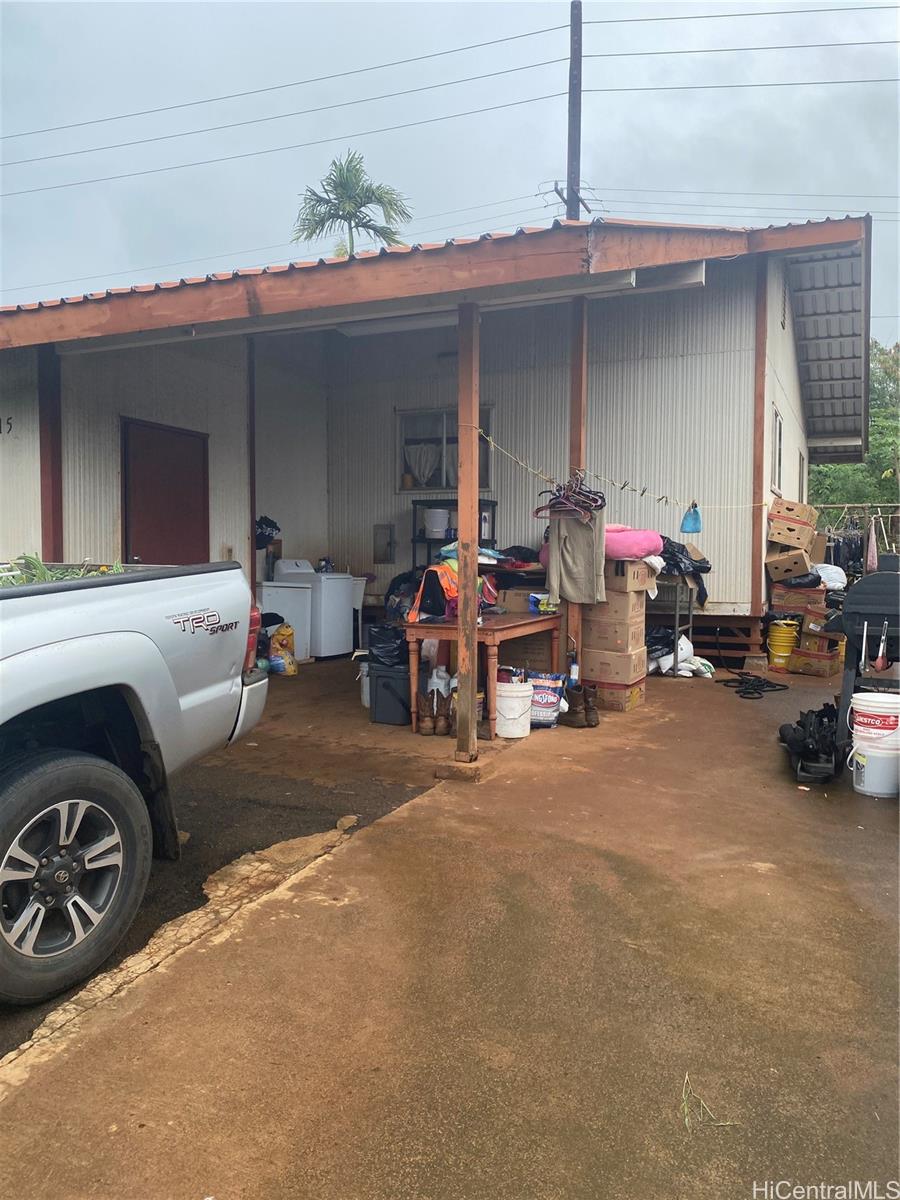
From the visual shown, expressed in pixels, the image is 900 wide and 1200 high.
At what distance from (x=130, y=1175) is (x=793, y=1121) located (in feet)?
5.24

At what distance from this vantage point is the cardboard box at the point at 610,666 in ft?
23.3

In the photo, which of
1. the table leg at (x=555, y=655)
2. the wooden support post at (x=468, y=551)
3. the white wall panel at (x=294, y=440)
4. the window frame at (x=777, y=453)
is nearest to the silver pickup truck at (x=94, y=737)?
the wooden support post at (x=468, y=551)

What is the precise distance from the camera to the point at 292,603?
9.85 meters

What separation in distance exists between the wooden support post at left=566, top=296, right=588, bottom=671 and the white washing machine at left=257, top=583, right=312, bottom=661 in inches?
151

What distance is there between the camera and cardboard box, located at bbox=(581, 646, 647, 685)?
709 centimetres

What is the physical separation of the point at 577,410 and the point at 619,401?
3029 millimetres

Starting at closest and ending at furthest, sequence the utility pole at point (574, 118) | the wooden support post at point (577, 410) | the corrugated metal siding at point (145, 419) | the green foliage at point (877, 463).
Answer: the wooden support post at point (577, 410)
the corrugated metal siding at point (145, 419)
the utility pole at point (574, 118)
the green foliage at point (877, 463)

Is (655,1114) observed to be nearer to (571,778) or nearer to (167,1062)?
(167,1062)

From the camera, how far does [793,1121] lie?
2.01 m

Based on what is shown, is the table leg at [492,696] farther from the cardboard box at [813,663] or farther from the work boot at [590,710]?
the cardboard box at [813,663]

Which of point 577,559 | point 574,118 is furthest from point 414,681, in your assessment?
point 574,118

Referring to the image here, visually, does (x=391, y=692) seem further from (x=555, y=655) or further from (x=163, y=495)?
(x=163, y=495)

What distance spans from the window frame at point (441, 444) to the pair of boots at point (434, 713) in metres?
4.74

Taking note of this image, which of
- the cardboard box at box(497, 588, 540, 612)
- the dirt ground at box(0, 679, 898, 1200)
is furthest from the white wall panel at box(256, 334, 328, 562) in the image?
the dirt ground at box(0, 679, 898, 1200)
